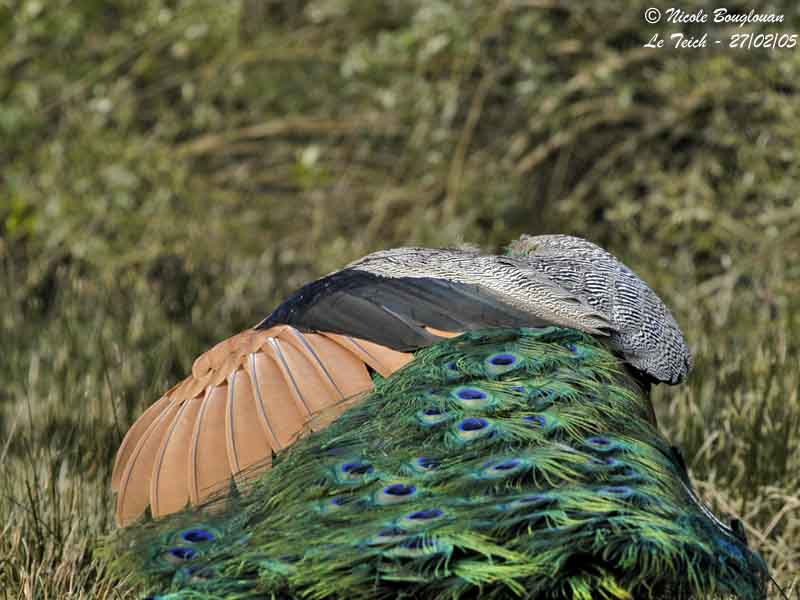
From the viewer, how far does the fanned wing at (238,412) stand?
304 centimetres

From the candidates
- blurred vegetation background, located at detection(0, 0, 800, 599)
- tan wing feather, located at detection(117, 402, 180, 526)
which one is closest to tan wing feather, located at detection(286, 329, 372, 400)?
tan wing feather, located at detection(117, 402, 180, 526)

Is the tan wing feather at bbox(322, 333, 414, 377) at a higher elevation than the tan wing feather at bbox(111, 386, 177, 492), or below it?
higher

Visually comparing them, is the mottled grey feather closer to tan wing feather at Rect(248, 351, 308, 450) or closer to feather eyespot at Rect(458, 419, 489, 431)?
feather eyespot at Rect(458, 419, 489, 431)

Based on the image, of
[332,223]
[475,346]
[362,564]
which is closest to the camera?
[362,564]

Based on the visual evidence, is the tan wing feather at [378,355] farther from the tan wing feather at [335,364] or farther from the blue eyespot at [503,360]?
the blue eyespot at [503,360]

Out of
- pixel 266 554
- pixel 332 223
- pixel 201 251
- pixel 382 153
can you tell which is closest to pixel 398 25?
pixel 382 153

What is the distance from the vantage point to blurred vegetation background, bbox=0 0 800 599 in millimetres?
6148

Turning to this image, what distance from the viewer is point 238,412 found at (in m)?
3.14

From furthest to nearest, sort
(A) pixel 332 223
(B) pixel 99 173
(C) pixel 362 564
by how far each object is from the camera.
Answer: (A) pixel 332 223
(B) pixel 99 173
(C) pixel 362 564

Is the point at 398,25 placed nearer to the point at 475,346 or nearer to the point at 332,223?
the point at 332,223

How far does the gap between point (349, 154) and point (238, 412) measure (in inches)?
190

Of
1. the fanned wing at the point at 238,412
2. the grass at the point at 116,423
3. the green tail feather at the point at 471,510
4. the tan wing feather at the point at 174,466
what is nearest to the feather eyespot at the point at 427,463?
the green tail feather at the point at 471,510

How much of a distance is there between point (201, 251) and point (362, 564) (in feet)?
16.5

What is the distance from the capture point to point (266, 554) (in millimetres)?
2273
